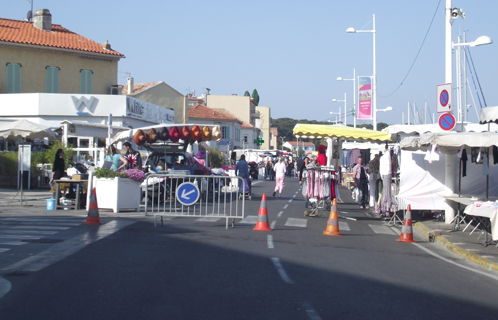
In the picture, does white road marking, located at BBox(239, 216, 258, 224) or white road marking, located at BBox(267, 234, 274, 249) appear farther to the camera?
white road marking, located at BBox(239, 216, 258, 224)

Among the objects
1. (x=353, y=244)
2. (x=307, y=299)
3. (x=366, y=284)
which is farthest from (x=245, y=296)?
(x=353, y=244)

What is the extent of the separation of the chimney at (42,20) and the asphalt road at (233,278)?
A: 3536 centimetres

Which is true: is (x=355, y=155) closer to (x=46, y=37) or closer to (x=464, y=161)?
(x=464, y=161)

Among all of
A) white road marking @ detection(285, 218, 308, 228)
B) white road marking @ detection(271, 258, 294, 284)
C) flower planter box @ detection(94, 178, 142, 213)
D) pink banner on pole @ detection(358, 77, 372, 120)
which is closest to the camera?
white road marking @ detection(271, 258, 294, 284)

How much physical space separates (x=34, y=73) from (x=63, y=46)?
9.83 ft

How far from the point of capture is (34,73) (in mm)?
38156

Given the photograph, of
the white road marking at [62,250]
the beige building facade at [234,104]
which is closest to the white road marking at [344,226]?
the white road marking at [62,250]

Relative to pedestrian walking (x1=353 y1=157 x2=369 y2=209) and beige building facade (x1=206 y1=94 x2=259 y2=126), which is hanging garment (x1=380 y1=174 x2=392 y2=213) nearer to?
pedestrian walking (x1=353 y1=157 x2=369 y2=209)

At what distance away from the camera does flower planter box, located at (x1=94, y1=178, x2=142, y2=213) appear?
14789 millimetres

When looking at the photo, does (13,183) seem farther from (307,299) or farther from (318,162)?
(307,299)

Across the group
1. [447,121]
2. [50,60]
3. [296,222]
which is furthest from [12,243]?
[50,60]

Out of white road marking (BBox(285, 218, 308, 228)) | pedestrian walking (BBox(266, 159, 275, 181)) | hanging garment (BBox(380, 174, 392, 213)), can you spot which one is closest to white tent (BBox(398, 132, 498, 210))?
hanging garment (BBox(380, 174, 392, 213))

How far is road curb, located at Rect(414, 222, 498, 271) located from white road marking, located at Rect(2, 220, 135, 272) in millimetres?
7310

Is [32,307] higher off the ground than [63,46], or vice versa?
[63,46]
